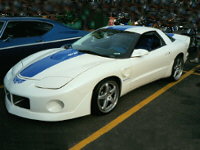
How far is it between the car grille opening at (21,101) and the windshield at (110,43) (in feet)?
4.77

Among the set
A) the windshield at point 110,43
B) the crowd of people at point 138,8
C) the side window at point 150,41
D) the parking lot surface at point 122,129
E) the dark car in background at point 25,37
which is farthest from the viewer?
the crowd of people at point 138,8

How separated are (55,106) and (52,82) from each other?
12.9 inches

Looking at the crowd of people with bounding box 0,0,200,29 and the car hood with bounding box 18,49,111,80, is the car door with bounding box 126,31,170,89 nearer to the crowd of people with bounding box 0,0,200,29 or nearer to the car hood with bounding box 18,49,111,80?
the car hood with bounding box 18,49,111,80

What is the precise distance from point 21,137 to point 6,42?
248cm

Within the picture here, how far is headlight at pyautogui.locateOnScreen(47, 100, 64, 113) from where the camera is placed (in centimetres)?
308

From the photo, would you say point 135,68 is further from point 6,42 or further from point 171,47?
point 6,42

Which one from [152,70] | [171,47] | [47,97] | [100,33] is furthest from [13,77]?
[171,47]

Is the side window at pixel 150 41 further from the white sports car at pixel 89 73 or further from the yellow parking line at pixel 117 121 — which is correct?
the yellow parking line at pixel 117 121

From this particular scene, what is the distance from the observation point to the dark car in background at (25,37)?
484cm

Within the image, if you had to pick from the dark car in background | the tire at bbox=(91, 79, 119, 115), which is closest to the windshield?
the tire at bbox=(91, 79, 119, 115)

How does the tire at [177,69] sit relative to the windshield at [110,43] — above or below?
below

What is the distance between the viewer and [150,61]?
14.0 feet

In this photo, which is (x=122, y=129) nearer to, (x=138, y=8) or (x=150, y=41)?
(x=150, y=41)

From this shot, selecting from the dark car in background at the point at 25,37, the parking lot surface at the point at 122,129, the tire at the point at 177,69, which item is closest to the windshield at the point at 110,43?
the parking lot surface at the point at 122,129
